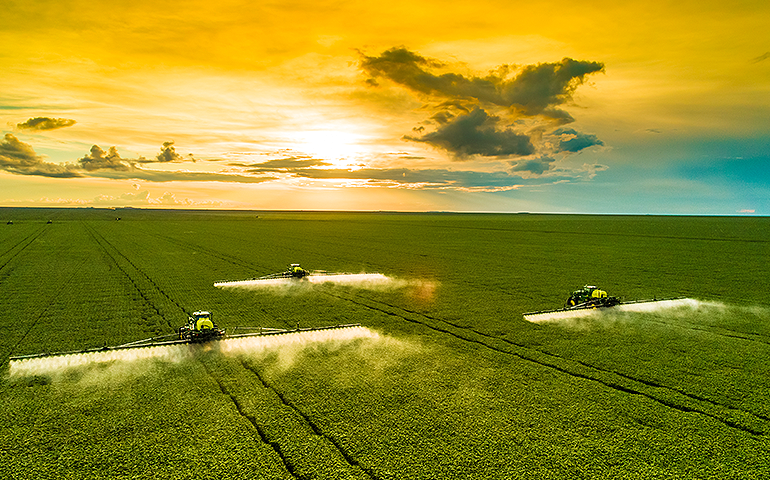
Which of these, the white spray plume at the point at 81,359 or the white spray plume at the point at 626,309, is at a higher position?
the white spray plume at the point at 626,309

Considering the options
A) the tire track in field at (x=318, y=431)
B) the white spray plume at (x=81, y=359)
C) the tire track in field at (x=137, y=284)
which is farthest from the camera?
the tire track in field at (x=137, y=284)

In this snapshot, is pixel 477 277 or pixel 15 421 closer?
pixel 15 421

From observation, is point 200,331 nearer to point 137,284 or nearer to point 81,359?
point 81,359

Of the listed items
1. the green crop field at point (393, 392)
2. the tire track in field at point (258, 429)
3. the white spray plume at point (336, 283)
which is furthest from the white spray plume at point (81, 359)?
the white spray plume at point (336, 283)

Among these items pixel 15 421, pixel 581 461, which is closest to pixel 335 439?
pixel 581 461

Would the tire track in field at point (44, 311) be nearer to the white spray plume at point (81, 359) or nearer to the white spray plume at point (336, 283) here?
the white spray plume at point (81, 359)

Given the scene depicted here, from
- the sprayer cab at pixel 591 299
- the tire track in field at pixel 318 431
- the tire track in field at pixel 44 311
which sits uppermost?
the sprayer cab at pixel 591 299

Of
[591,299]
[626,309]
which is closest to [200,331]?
[591,299]

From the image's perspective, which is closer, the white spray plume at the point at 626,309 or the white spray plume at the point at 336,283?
the white spray plume at the point at 626,309

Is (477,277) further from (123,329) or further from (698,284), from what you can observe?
(123,329)
